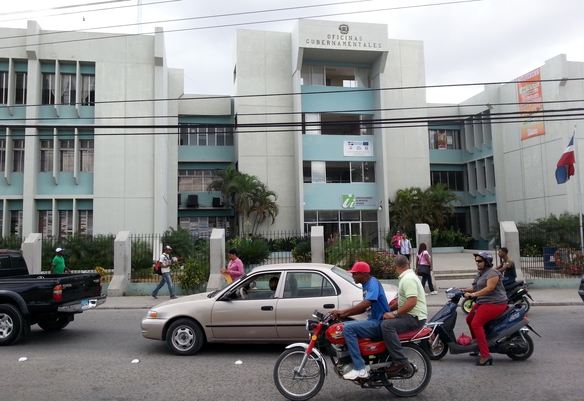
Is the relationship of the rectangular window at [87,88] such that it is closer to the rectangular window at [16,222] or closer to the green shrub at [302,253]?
the rectangular window at [16,222]

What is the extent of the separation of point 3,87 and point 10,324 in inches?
837

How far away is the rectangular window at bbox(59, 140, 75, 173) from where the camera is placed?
83.7ft

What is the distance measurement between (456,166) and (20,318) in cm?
3615

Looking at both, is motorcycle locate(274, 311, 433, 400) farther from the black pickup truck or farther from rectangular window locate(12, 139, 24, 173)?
rectangular window locate(12, 139, 24, 173)

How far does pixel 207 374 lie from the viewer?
254 inches

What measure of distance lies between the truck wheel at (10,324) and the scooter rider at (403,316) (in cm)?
677

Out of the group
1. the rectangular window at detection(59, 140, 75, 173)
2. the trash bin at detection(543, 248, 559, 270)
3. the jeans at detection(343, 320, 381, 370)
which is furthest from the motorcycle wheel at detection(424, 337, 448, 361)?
the rectangular window at detection(59, 140, 75, 173)

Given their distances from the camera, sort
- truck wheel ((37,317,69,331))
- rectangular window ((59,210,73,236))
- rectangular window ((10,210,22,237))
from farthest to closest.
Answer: rectangular window ((59,210,73,236)) < rectangular window ((10,210,22,237)) < truck wheel ((37,317,69,331))

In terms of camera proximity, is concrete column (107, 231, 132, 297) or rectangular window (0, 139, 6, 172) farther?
rectangular window (0, 139, 6, 172)

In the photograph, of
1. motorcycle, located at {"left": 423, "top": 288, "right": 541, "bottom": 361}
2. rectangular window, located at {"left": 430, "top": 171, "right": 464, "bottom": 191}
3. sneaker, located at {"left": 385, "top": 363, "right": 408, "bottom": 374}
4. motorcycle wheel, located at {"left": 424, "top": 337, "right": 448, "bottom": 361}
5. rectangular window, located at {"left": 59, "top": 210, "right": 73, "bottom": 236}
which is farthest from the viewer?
rectangular window, located at {"left": 430, "top": 171, "right": 464, "bottom": 191}

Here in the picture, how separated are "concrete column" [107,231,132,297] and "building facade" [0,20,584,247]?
21.0 ft

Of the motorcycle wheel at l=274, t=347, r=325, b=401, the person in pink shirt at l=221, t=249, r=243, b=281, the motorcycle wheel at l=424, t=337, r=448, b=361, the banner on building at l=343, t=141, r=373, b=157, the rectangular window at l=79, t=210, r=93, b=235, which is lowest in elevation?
the motorcycle wheel at l=424, t=337, r=448, b=361

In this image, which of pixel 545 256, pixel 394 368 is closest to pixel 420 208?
pixel 545 256

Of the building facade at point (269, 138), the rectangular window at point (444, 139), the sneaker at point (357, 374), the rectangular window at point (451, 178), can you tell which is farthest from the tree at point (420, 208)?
the sneaker at point (357, 374)
